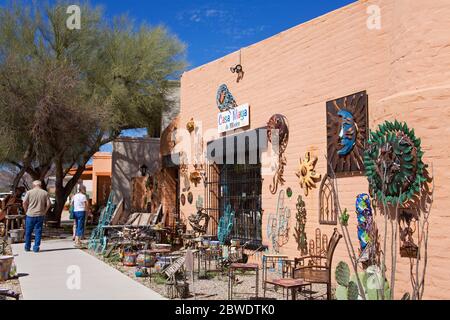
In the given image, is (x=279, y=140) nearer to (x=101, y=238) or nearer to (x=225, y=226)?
(x=225, y=226)

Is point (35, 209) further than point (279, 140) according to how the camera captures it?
Yes

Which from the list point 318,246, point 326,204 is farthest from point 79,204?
point 326,204

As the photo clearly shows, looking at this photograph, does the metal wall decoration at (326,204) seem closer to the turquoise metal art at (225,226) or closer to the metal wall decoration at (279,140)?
the metal wall decoration at (279,140)

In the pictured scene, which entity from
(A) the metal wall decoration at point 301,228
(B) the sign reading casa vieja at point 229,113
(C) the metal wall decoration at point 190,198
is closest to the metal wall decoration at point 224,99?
(B) the sign reading casa vieja at point 229,113

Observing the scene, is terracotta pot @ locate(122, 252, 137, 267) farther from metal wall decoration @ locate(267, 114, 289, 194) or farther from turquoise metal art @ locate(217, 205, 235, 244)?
metal wall decoration @ locate(267, 114, 289, 194)

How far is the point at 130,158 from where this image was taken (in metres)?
20.0

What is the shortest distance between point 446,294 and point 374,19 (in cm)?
424

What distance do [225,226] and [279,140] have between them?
2768 millimetres

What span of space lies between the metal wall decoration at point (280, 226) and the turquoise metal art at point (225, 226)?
4.73ft

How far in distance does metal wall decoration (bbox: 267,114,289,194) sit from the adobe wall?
0.13m

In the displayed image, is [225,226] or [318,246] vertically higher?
[225,226]

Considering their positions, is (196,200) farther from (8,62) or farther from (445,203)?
(445,203)

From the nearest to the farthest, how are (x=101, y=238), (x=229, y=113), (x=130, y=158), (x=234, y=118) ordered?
(x=234, y=118) < (x=229, y=113) < (x=101, y=238) < (x=130, y=158)
